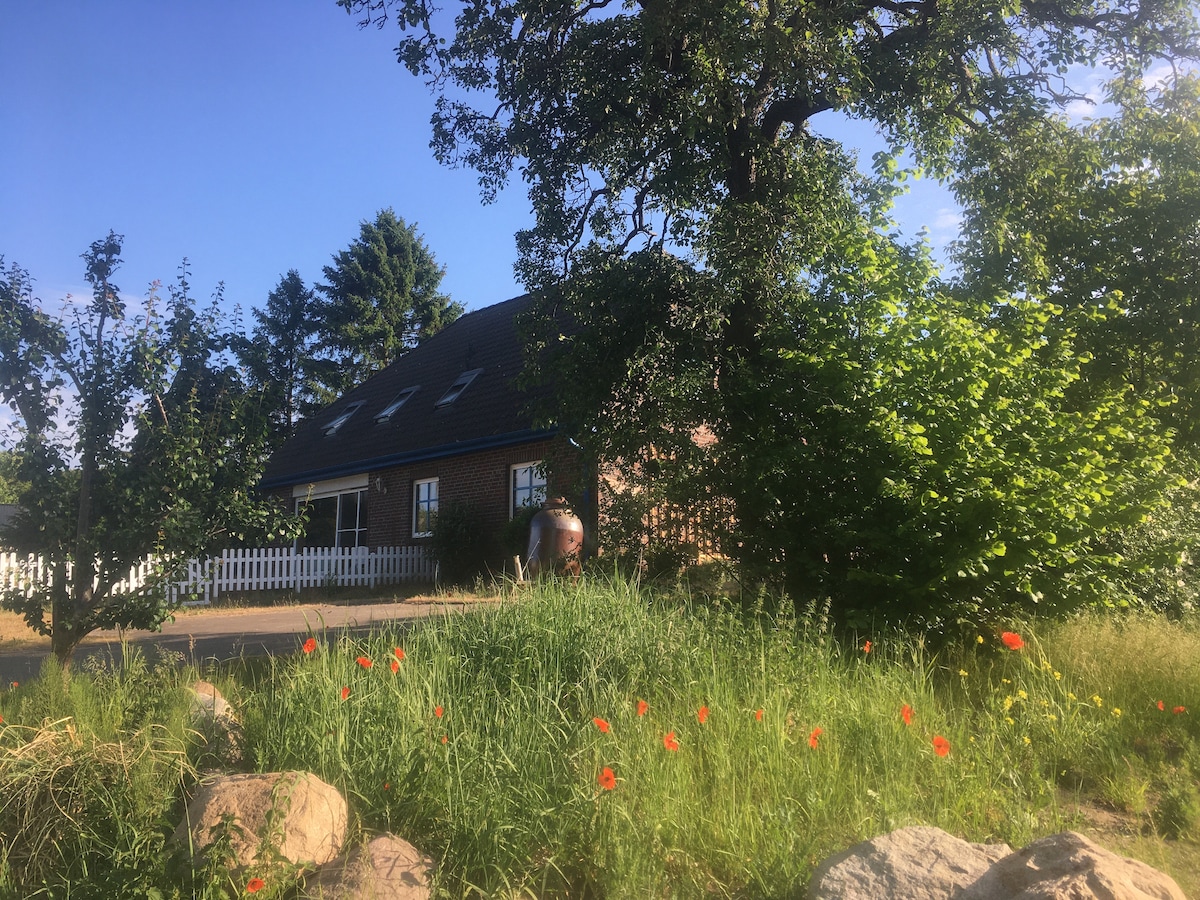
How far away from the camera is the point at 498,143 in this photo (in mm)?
11359

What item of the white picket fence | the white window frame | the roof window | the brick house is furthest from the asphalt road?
the roof window

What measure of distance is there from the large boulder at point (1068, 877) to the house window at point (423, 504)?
58.2 feet

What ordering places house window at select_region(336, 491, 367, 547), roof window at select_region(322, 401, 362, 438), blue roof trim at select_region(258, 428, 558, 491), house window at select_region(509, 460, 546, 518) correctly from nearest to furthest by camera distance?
blue roof trim at select_region(258, 428, 558, 491), house window at select_region(509, 460, 546, 518), house window at select_region(336, 491, 367, 547), roof window at select_region(322, 401, 362, 438)

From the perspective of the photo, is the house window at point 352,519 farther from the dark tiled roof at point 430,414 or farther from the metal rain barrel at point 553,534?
the metal rain barrel at point 553,534

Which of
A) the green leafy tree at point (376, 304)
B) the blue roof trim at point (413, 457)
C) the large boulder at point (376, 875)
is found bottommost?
the large boulder at point (376, 875)

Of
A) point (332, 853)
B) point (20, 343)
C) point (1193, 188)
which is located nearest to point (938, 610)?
point (332, 853)

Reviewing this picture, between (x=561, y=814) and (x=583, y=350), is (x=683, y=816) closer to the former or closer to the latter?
(x=561, y=814)

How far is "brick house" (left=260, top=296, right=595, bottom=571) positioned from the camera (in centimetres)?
1822

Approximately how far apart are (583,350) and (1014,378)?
435 centimetres

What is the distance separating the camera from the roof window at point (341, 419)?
83.8 ft

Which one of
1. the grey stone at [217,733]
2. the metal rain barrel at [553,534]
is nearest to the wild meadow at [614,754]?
the grey stone at [217,733]

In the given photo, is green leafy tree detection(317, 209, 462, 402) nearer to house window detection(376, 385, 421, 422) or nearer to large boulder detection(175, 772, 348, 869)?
house window detection(376, 385, 421, 422)

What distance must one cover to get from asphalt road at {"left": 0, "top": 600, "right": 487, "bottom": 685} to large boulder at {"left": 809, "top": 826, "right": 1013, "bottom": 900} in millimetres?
3881

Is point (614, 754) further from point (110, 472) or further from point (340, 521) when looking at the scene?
point (340, 521)
